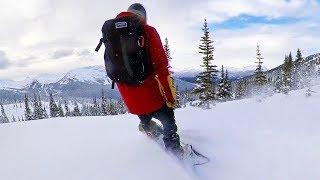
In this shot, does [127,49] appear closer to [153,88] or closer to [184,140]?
[153,88]

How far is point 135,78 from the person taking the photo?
5.17m

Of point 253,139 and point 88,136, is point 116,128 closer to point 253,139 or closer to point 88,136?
point 88,136

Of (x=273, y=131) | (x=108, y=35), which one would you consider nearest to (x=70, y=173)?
(x=108, y=35)

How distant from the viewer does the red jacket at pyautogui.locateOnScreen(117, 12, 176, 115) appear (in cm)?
511

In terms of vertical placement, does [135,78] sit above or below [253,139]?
above

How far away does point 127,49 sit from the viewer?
5066 millimetres

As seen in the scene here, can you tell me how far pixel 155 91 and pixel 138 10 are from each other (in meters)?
1.05

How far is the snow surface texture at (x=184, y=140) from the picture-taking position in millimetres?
5039

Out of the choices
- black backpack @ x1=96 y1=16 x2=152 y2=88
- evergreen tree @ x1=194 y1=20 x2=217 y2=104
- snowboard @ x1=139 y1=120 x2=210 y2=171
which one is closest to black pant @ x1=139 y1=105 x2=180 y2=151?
snowboard @ x1=139 y1=120 x2=210 y2=171

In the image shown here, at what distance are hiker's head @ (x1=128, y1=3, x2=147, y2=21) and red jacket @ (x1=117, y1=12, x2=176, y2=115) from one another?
0.10 meters

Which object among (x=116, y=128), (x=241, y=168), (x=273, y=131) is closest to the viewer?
(x=241, y=168)

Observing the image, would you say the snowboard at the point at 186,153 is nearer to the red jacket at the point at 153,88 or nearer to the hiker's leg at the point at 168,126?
the hiker's leg at the point at 168,126

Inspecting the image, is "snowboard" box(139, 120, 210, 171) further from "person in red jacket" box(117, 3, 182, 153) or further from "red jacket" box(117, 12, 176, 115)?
"red jacket" box(117, 12, 176, 115)

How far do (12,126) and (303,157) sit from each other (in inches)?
236
